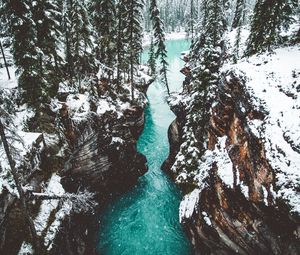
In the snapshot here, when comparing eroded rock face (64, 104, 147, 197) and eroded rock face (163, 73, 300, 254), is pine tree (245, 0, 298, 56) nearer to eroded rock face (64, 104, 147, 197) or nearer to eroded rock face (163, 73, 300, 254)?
eroded rock face (163, 73, 300, 254)

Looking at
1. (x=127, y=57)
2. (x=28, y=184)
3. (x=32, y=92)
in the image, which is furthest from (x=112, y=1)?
(x=28, y=184)

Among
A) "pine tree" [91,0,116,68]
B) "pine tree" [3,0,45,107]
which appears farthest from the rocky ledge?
"pine tree" [91,0,116,68]

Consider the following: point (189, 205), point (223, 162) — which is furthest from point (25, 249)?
point (223, 162)

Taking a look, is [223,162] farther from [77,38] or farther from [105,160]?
[77,38]

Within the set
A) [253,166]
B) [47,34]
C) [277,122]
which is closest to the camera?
[277,122]

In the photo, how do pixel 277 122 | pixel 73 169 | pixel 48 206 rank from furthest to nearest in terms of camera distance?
1. pixel 73 169
2. pixel 48 206
3. pixel 277 122

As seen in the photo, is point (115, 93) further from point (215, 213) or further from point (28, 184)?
point (215, 213)
